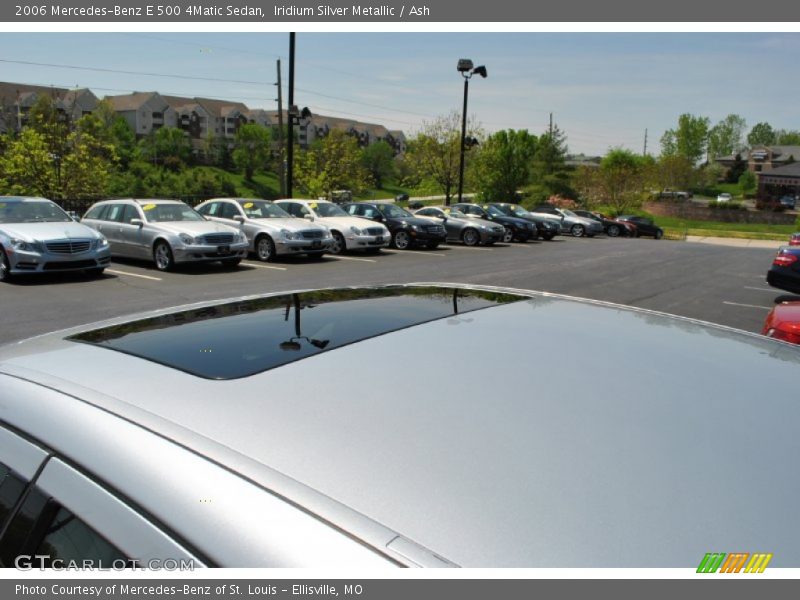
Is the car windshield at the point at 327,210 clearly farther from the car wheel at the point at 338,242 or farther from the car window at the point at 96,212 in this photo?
the car window at the point at 96,212

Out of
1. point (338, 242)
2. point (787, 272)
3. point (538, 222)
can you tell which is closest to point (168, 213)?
point (338, 242)

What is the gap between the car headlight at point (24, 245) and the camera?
1272cm

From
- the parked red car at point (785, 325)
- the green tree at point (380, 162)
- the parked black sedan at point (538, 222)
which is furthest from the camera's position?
the green tree at point (380, 162)

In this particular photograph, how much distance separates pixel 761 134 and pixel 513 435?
207884mm

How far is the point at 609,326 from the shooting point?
2.28 metres

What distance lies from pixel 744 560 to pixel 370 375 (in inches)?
34.9

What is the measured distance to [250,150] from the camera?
114 meters

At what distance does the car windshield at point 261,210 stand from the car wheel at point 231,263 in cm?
201

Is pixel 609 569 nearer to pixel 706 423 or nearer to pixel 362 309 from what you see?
pixel 706 423

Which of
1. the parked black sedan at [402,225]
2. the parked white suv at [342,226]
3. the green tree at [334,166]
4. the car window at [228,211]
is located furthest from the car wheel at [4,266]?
the green tree at [334,166]

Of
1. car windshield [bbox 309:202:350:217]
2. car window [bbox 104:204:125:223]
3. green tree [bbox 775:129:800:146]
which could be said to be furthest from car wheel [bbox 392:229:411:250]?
green tree [bbox 775:129:800:146]

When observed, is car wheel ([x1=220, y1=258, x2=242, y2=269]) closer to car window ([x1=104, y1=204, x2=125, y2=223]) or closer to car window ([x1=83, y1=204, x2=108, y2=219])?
car window ([x1=104, y1=204, x2=125, y2=223])

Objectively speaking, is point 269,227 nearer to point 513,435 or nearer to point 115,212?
point 115,212

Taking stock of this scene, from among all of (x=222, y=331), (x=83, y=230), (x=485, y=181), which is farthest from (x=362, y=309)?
(x=485, y=181)
